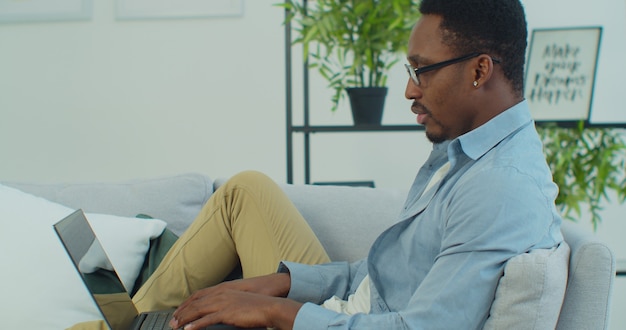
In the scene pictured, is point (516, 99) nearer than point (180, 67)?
Yes

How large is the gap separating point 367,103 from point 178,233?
0.78 m

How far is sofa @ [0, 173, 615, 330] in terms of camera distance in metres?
1.04

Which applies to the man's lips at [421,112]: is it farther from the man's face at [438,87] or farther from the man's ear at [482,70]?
the man's ear at [482,70]

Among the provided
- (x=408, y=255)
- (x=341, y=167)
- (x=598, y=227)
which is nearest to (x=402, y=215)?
(x=408, y=255)

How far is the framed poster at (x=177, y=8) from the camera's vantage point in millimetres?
2814

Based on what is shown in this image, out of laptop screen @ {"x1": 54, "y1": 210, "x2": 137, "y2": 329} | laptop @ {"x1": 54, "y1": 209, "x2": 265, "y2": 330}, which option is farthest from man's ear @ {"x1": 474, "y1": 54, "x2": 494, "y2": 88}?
laptop screen @ {"x1": 54, "y1": 210, "x2": 137, "y2": 329}

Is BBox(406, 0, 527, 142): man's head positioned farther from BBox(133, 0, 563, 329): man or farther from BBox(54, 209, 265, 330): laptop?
BBox(54, 209, 265, 330): laptop

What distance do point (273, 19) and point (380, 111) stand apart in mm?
746

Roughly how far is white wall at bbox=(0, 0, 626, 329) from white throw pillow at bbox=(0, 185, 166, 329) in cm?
120

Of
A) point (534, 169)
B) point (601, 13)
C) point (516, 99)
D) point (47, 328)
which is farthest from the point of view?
point (601, 13)

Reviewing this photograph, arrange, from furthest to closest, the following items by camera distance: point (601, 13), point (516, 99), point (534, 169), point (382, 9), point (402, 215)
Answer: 1. point (601, 13)
2. point (382, 9)
3. point (402, 215)
4. point (516, 99)
5. point (534, 169)

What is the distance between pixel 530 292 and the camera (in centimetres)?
103

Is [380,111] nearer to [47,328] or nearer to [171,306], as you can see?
[171,306]

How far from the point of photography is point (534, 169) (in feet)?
3.59
